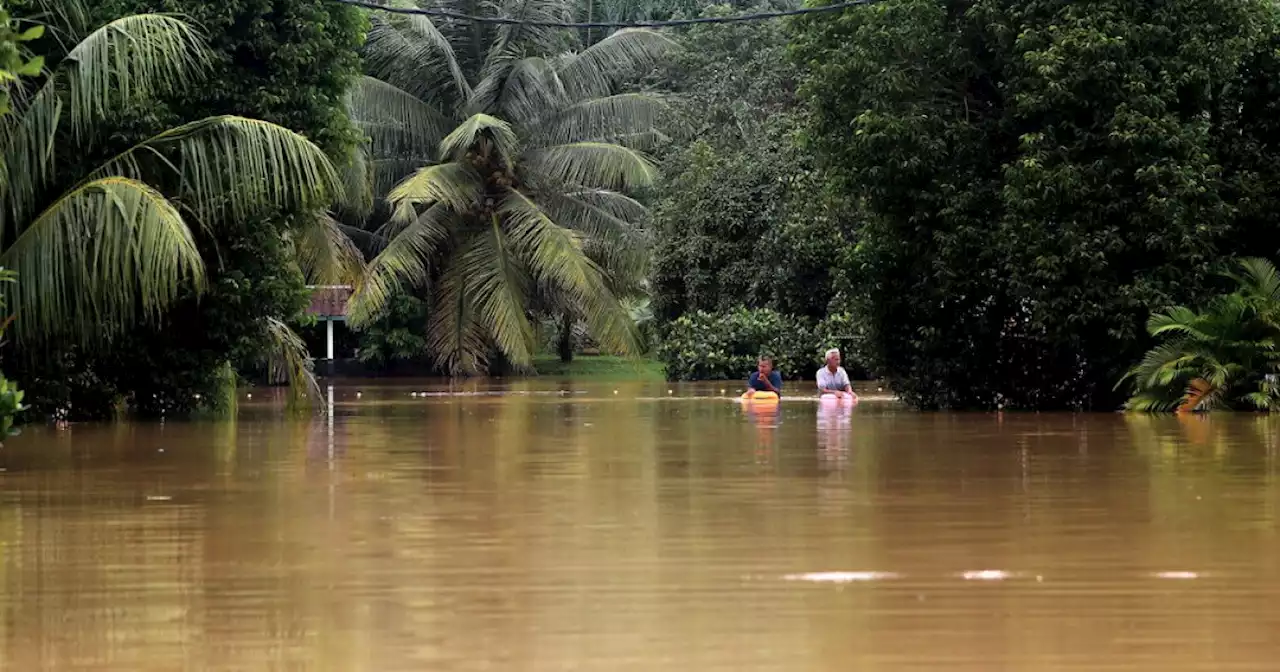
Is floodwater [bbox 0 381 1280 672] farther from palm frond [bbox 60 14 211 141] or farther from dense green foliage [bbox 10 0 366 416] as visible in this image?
dense green foliage [bbox 10 0 366 416]

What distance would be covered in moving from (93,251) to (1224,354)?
13.0 m

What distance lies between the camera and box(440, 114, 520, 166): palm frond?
42188 mm

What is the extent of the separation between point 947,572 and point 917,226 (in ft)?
54.4

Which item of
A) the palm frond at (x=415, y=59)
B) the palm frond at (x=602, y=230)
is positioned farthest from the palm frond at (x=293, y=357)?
the palm frond at (x=602, y=230)

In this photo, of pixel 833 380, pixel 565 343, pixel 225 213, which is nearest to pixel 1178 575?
pixel 225 213

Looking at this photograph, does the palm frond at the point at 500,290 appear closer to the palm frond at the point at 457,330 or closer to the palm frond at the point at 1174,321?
the palm frond at the point at 457,330

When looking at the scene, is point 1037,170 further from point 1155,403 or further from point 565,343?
point 565,343

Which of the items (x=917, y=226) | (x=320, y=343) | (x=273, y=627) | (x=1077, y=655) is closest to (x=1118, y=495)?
(x=1077, y=655)

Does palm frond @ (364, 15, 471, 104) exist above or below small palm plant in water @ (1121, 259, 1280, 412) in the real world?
above

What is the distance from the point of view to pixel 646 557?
8.96 metres

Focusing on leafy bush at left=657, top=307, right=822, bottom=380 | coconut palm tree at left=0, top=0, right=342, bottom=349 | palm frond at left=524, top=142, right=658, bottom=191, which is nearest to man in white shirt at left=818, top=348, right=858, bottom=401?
coconut palm tree at left=0, top=0, right=342, bottom=349

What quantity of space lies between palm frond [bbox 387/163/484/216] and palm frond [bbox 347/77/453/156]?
3.95 feet

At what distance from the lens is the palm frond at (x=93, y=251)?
18.7 m

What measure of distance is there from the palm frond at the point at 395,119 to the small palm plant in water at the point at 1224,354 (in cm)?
2463
